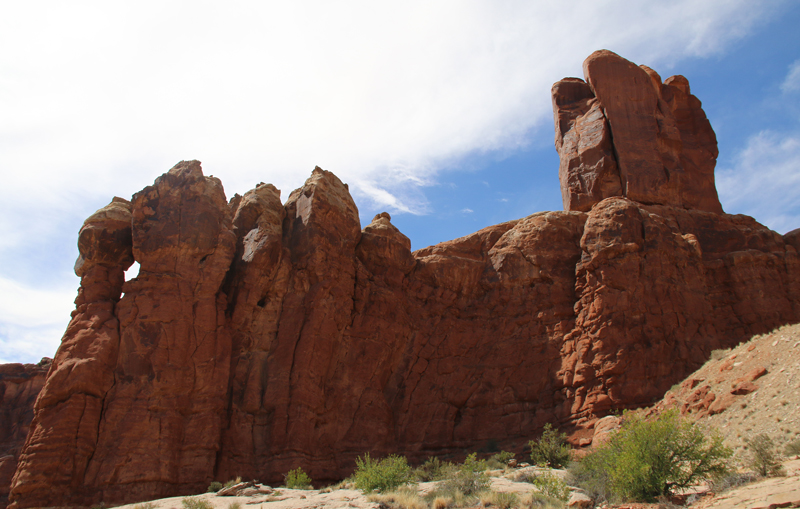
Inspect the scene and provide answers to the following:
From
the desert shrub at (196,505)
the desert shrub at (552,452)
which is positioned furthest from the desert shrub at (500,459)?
the desert shrub at (196,505)

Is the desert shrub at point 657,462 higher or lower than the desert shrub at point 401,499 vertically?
higher

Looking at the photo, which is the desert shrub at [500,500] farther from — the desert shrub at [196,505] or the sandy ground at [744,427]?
the desert shrub at [196,505]

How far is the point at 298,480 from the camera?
66.0ft

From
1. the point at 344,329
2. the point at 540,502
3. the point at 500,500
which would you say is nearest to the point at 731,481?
the point at 540,502

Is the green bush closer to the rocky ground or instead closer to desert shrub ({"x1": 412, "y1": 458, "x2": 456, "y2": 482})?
desert shrub ({"x1": 412, "y1": 458, "x2": 456, "y2": 482})

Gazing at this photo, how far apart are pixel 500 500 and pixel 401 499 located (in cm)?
241

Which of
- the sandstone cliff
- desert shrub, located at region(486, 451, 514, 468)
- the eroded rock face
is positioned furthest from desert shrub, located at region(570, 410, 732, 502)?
the eroded rock face

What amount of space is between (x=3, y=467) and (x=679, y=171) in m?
40.7

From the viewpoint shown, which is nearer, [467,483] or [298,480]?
[467,483]

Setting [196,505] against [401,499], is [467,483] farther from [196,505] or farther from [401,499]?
[196,505]

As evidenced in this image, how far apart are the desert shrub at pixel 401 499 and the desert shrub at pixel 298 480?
5.39m

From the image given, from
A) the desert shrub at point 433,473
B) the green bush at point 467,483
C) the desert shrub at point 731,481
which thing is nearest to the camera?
the desert shrub at point 731,481

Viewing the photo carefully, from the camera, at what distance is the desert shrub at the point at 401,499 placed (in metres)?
13.5

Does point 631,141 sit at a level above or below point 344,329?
above
